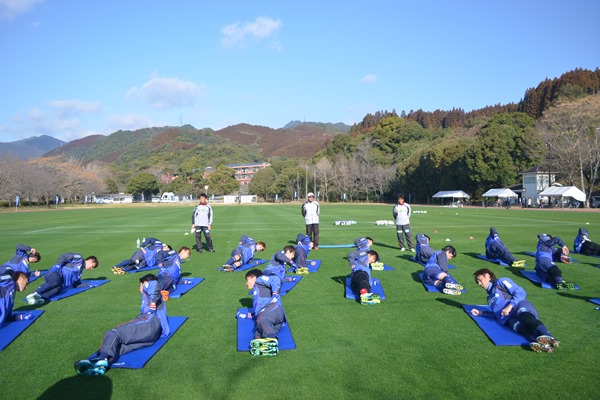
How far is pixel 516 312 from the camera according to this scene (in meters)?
6.60

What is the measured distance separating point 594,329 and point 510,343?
1825mm

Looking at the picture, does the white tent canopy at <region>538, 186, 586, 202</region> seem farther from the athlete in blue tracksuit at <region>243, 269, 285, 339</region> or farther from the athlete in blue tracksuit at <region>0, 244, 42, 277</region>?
the athlete in blue tracksuit at <region>0, 244, 42, 277</region>

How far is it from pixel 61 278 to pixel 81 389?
548 cm

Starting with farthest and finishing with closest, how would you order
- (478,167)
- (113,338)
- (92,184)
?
(92,184) < (478,167) < (113,338)

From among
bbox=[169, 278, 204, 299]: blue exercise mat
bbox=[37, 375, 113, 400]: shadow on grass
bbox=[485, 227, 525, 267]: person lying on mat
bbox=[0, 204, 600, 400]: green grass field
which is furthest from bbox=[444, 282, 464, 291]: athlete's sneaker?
bbox=[37, 375, 113, 400]: shadow on grass

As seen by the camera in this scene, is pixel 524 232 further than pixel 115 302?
Yes

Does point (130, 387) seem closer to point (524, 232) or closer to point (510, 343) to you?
point (510, 343)

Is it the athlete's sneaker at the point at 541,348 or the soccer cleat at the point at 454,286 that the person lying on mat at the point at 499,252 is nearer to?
the soccer cleat at the point at 454,286

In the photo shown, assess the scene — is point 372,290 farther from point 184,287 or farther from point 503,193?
point 503,193

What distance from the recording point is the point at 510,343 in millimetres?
6141

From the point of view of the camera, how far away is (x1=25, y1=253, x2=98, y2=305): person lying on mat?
29.2ft

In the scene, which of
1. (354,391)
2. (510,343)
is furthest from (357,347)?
(510,343)

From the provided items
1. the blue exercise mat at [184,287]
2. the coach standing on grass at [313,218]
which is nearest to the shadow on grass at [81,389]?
the blue exercise mat at [184,287]

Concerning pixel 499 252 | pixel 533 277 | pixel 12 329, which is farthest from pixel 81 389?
pixel 499 252
